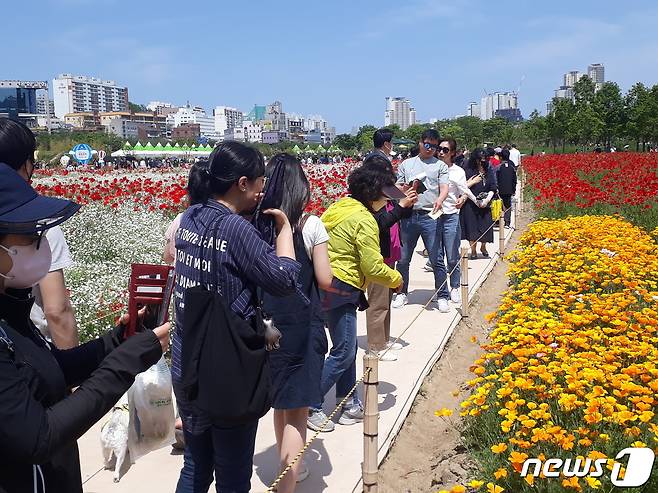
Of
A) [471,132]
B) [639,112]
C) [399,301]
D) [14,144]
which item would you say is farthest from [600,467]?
[471,132]

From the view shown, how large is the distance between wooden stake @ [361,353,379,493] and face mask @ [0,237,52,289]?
1871 millimetres

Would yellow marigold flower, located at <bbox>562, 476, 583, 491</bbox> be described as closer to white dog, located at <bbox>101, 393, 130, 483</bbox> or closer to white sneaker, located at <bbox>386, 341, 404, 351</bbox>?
white dog, located at <bbox>101, 393, 130, 483</bbox>

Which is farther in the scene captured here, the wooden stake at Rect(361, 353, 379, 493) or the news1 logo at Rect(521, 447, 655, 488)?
the wooden stake at Rect(361, 353, 379, 493)

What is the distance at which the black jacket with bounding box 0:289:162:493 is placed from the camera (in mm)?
1500

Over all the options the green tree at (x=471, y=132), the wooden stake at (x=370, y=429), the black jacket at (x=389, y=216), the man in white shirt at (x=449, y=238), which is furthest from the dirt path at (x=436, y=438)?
the green tree at (x=471, y=132)

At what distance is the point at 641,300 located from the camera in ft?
19.0

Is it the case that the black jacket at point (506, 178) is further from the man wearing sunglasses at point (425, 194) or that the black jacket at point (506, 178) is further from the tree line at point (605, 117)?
the tree line at point (605, 117)

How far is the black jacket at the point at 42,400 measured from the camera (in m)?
1.50

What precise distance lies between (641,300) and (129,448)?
183 inches

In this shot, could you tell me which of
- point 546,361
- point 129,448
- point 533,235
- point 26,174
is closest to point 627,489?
point 546,361

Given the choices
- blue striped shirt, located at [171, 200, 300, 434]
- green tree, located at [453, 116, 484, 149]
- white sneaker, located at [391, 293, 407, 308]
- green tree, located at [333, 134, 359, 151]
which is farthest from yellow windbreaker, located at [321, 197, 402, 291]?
green tree, located at [333, 134, 359, 151]

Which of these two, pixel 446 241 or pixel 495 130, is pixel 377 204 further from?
pixel 495 130

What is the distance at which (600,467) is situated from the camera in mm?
3018

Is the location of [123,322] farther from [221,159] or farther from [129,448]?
[129,448]
